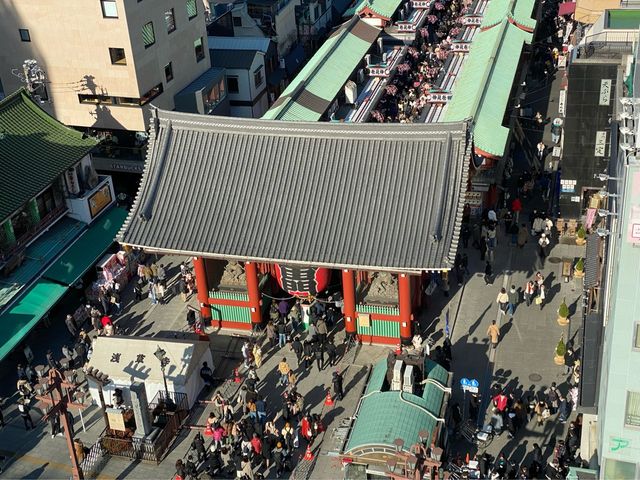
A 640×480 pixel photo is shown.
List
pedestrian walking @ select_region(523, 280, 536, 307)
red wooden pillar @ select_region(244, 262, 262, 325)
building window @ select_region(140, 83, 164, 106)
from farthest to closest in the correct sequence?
1. building window @ select_region(140, 83, 164, 106)
2. pedestrian walking @ select_region(523, 280, 536, 307)
3. red wooden pillar @ select_region(244, 262, 262, 325)

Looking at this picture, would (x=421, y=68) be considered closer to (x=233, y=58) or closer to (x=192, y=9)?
(x=233, y=58)

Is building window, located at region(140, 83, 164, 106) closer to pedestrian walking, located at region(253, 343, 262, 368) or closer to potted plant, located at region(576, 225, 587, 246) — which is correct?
pedestrian walking, located at region(253, 343, 262, 368)

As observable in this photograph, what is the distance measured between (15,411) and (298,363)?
1388cm

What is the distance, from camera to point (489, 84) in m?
63.9

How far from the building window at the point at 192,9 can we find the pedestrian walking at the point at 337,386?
34.3 metres

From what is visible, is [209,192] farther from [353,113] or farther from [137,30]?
[353,113]

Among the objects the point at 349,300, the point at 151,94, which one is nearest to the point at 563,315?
the point at 349,300

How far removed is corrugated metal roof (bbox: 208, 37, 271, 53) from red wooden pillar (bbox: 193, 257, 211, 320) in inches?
1177

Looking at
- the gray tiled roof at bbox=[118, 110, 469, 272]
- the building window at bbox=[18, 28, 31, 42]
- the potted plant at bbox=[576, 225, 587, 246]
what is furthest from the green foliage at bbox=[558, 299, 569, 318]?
the building window at bbox=[18, 28, 31, 42]

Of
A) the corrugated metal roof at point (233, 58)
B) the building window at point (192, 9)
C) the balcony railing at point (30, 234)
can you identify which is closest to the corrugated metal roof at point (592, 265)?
the balcony railing at point (30, 234)

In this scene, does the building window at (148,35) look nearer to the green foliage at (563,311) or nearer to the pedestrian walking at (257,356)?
the pedestrian walking at (257,356)

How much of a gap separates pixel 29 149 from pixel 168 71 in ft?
50.6

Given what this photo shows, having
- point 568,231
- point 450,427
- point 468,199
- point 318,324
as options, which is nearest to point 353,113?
point 468,199

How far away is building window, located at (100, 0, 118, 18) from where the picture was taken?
187 ft
